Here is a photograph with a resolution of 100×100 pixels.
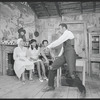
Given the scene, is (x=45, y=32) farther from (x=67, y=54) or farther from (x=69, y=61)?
(x=69, y=61)

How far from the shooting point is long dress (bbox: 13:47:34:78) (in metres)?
4.74

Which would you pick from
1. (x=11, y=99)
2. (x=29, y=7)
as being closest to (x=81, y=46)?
(x=29, y=7)

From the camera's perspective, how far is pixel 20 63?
4.82 metres

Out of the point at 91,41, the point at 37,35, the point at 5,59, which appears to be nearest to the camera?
the point at 5,59

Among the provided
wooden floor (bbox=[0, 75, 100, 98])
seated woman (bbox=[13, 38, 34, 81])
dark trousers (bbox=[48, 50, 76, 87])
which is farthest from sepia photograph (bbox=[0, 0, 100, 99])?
dark trousers (bbox=[48, 50, 76, 87])

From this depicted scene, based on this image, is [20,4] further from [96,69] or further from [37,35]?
[96,69]

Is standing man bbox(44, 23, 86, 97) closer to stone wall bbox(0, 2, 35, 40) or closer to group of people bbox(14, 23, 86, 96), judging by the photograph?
group of people bbox(14, 23, 86, 96)

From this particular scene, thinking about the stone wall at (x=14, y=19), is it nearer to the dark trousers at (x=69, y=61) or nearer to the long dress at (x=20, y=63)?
the long dress at (x=20, y=63)

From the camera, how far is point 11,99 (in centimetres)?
267

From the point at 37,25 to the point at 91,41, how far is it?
9.86 feet

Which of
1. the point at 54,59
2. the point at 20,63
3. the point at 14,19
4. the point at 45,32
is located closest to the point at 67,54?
the point at 54,59

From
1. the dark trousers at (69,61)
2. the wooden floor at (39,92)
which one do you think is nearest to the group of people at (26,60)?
the wooden floor at (39,92)

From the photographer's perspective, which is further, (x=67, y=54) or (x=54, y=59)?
(x=54, y=59)

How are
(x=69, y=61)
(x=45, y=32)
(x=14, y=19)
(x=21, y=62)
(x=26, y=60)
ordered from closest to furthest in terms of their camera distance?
(x=69, y=61), (x=21, y=62), (x=26, y=60), (x=14, y=19), (x=45, y=32)
